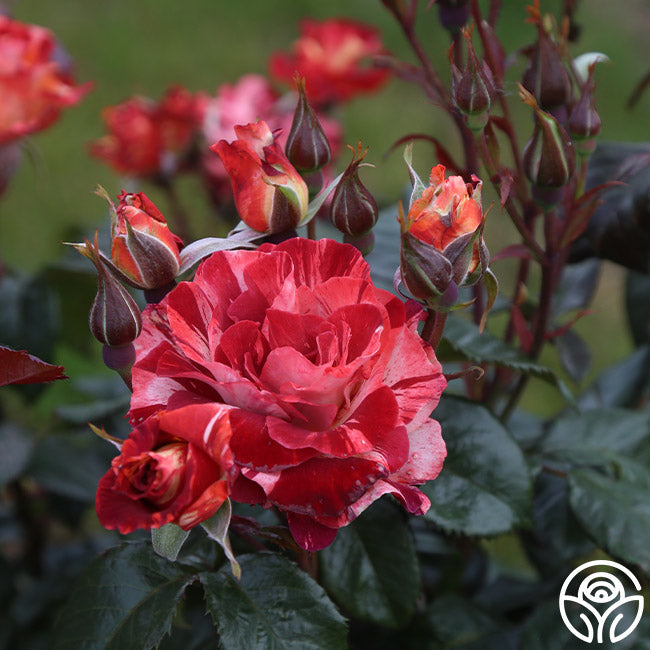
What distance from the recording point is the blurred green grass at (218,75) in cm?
178

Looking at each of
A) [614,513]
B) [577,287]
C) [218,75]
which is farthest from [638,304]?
[218,75]

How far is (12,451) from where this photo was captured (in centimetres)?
77

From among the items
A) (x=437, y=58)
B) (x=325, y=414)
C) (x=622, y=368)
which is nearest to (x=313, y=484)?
(x=325, y=414)

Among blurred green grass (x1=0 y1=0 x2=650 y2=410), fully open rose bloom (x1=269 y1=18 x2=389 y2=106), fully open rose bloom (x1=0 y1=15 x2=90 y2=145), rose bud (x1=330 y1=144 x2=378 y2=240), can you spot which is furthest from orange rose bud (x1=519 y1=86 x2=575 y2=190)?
blurred green grass (x1=0 y1=0 x2=650 y2=410)

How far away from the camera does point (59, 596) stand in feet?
2.62

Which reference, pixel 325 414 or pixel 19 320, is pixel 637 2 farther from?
pixel 325 414

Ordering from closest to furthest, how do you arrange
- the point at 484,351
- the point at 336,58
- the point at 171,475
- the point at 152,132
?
the point at 171,475 < the point at 484,351 < the point at 152,132 < the point at 336,58

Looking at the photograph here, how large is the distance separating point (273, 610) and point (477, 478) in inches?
5.9

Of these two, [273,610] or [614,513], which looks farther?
[614,513]

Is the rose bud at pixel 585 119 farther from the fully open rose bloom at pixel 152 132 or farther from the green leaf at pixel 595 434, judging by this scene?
the fully open rose bloom at pixel 152 132

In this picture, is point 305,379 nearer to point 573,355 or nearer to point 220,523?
point 220,523

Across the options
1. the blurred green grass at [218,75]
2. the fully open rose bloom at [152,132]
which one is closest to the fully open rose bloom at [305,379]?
the fully open rose bloom at [152,132]

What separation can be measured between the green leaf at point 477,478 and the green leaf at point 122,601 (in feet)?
0.52

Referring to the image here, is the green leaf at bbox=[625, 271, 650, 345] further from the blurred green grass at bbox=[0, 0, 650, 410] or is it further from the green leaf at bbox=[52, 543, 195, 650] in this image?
the blurred green grass at bbox=[0, 0, 650, 410]
